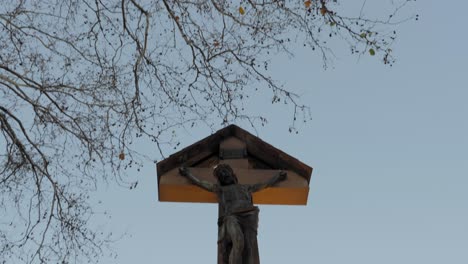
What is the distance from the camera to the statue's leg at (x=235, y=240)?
705 cm

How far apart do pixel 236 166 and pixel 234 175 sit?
24cm

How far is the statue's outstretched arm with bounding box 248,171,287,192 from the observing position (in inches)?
305

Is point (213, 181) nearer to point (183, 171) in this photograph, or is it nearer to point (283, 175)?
point (183, 171)

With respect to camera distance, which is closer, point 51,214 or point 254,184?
point 254,184

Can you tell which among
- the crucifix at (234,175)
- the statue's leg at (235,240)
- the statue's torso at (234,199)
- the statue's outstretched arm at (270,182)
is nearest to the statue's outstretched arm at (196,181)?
the crucifix at (234,175)

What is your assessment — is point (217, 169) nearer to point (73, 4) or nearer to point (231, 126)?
point (231, 126)

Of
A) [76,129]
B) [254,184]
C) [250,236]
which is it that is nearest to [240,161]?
[254,184]

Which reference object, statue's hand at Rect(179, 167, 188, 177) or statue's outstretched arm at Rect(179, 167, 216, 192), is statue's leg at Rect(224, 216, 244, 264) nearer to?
statue's outstretched arm at Rect(179, 167, 216, 192)

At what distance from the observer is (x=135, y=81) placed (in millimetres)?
8875

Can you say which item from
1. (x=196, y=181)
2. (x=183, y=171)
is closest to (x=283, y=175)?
(x=196, y=181)

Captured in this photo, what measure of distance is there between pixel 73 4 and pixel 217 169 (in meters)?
2.31

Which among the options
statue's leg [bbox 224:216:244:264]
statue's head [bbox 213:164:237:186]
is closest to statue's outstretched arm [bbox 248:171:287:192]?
statue's head [bbox 213:164:237:186]

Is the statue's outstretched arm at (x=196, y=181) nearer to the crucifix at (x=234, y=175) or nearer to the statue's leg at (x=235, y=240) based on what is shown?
the crucifix at (x=234, y=175)

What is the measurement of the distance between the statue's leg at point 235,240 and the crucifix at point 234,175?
9cm
